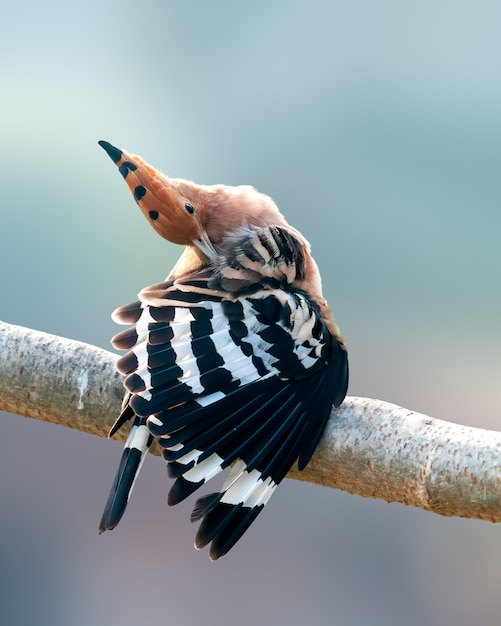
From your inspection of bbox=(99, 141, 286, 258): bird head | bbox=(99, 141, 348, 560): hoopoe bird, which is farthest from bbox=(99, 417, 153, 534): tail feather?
bbox=(99, 141, 286, 258): bird head

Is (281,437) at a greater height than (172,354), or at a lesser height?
lesser

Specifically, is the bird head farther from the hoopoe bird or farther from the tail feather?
the tail feather

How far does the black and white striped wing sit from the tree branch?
0.05 metres

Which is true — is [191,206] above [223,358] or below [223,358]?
above

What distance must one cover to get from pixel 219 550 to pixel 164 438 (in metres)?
0.16

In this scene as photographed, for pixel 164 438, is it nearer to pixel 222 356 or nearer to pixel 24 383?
pixel 222 356

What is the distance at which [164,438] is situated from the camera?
3.47ft

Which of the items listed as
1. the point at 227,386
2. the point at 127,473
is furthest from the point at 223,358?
the point at 127,473

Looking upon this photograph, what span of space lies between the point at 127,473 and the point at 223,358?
7.6 inches

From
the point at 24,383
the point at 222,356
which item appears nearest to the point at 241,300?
the point at 222,356

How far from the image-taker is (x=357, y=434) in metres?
1.12

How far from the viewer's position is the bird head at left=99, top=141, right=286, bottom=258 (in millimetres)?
1216

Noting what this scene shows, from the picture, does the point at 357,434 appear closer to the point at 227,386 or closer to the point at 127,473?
the point at 227,386

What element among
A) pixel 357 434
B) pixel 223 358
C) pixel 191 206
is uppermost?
pixel 191 206
